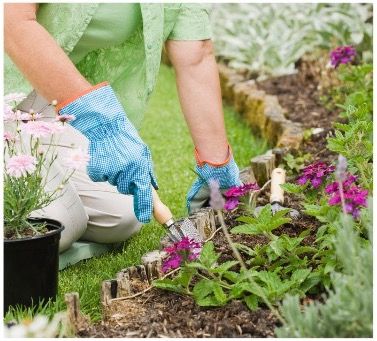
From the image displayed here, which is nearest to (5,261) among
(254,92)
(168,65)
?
(254,92)

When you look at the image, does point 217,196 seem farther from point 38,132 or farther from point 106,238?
point 106,238

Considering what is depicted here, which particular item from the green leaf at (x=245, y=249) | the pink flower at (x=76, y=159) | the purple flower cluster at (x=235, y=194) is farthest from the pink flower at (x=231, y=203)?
the pink flower at (x=76, y=159)

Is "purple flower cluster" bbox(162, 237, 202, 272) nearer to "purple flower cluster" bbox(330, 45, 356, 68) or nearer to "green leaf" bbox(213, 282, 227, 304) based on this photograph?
"green leaf" bbox(213, 282, 227, 304)

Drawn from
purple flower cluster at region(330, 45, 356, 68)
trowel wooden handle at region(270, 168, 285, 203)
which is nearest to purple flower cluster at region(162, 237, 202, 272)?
trowel wooden handle at region(270, 168, 285, 203)

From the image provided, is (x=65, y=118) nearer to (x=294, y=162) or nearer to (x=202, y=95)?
(x=202, y=95)

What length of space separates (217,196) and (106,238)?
137 cm

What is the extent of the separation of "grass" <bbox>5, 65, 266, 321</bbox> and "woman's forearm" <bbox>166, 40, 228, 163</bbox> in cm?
25

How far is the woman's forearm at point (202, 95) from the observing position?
3078mm

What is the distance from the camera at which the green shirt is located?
2.92 metres

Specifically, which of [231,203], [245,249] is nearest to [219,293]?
[231,203]

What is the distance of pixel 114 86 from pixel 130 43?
0.18m

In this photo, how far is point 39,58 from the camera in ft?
8.37

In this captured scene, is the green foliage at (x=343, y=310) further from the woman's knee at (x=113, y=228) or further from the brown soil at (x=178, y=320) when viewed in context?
the woman's knee at (x=113, y=228)

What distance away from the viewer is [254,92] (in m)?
5.62
